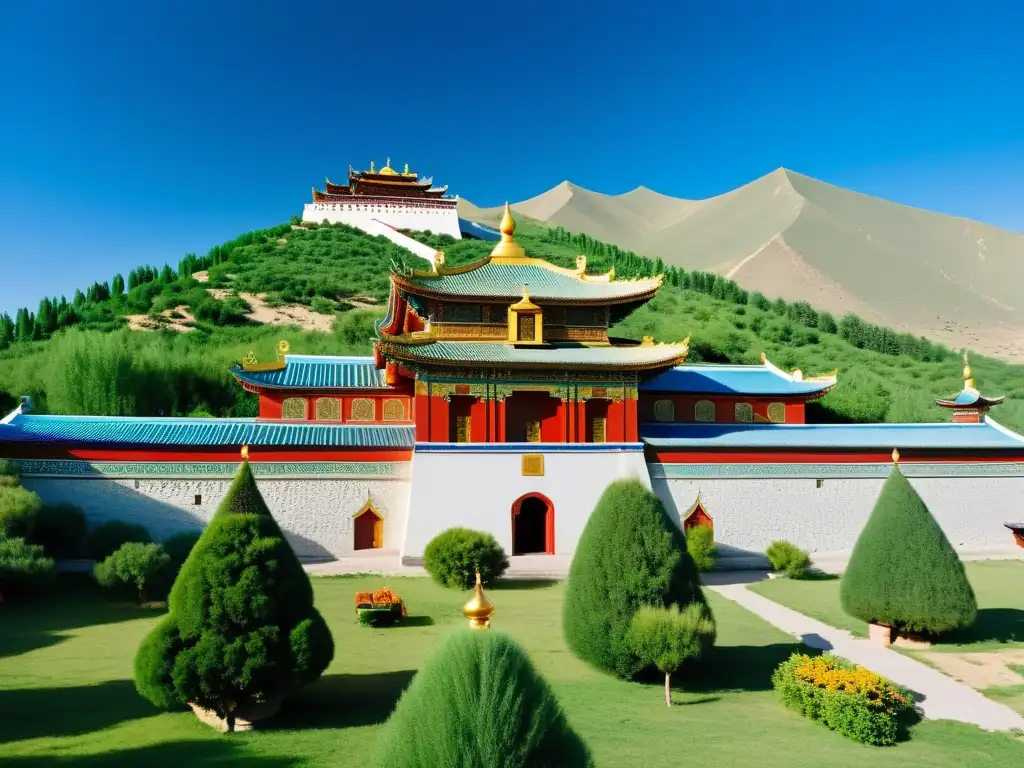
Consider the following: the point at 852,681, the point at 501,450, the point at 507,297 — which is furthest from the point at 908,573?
the point at 507,297

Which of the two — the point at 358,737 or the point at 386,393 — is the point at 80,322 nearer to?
the point at 386,393

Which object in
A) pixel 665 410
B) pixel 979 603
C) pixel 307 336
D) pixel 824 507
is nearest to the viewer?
pixel 979 603

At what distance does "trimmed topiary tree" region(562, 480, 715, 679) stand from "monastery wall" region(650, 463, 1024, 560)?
11.4 m

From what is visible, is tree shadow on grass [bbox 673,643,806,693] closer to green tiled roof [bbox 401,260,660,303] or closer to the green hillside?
green tiled roof [bbox 401,260,660,303]

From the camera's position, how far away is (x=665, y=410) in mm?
26828

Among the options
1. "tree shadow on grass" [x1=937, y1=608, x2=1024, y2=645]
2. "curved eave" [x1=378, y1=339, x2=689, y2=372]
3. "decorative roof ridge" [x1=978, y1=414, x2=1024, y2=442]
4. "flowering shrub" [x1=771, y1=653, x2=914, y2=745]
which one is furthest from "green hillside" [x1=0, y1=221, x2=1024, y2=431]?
"flowering shrub" [x1=771, y1=653, x2=914, y2=745]

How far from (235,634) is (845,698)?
276 inches

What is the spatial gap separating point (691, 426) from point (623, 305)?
14.6 ft

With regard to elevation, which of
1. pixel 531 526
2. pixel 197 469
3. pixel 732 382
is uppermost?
pixel 732 382

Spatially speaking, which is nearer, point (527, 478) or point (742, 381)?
point (527, 478)

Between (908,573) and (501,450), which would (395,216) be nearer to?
(501,450)

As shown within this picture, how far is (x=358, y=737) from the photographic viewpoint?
884cm

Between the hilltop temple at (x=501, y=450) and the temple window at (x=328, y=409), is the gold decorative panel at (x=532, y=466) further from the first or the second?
the temple window at (x=328, y=409)

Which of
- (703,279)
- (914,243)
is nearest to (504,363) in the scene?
(703,279)
